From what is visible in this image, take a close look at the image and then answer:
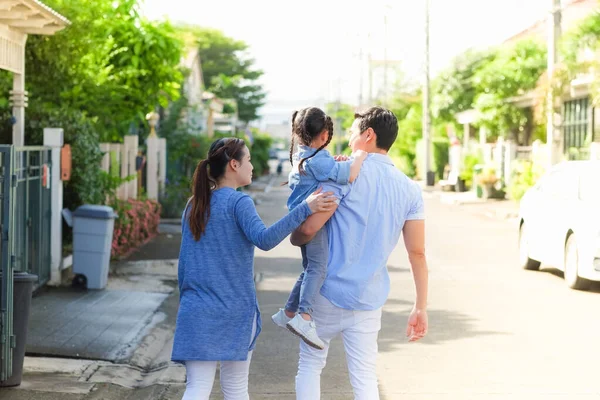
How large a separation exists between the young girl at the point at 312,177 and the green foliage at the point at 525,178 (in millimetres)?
25230

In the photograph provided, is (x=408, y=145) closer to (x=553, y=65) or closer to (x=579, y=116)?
(x=579, y=116)

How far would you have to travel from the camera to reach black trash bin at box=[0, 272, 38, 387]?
742 centimetres

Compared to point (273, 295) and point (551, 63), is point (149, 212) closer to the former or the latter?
point (273, 295)

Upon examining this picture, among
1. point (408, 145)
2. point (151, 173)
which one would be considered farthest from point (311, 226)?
point (408, 145)

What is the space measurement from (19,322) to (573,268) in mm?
7745

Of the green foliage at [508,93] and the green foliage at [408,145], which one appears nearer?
the green foliage at [508,93]

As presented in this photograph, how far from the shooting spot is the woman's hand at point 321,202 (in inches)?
199

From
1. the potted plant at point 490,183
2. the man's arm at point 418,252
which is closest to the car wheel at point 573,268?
the man's arm at point 418,252

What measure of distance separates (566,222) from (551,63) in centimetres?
1572

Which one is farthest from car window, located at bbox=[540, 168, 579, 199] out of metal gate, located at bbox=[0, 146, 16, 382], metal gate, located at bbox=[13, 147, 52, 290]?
metal gate, located at bbox=[0, 146, 16, 382]

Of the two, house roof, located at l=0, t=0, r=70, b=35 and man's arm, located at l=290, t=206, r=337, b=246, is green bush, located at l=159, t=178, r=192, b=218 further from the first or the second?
man's arm, located at l=290, t=206, r=337, b=246

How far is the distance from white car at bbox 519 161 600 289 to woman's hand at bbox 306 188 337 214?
26.9 ft

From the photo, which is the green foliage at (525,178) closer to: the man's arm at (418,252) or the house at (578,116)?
the house at (578,116)

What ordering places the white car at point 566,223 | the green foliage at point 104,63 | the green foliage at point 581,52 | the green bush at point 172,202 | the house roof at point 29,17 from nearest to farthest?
the house roof at point 29,17 < the white car at point 566,223 < the green foliage at point 104,63 < the green bush at point 172,202 < the green foliage at point 581,52
